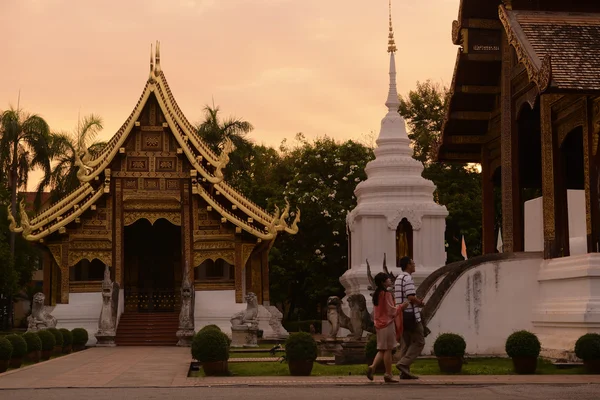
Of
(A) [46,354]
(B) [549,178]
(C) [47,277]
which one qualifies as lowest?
(A) [46,354]

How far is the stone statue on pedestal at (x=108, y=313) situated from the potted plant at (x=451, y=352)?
17791 millimetres

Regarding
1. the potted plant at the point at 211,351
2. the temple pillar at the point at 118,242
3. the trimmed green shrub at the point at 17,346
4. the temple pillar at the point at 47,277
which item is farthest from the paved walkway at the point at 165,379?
the temple pillar at the point at 47,277

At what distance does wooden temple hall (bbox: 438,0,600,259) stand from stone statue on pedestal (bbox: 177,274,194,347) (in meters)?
10.4

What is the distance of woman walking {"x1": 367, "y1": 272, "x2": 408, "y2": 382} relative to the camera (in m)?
13.3

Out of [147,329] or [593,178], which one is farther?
[147,329]

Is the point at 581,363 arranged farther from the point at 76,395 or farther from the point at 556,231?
the point at 76,395

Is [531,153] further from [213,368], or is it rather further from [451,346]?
[213,368]

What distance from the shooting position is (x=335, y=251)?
1722 inches

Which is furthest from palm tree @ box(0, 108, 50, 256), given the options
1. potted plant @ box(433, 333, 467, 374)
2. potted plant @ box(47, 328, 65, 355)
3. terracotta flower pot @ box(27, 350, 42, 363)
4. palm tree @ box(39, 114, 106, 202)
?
potted plant @ box(433, 333, 467, 374)

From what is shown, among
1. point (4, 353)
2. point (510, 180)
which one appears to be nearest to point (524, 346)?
point (510, 180)

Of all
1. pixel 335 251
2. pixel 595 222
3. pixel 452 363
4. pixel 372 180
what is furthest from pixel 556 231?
pixel 335 251

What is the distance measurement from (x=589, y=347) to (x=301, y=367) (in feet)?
12.5

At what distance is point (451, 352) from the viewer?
14.9m

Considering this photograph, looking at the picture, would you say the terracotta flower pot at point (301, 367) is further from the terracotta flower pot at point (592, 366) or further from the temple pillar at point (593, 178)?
the temple pillar at point (593, 178)
